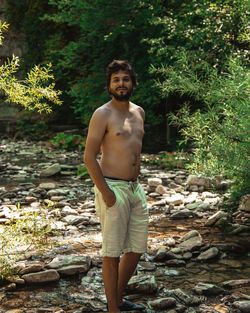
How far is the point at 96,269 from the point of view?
17.3 feet

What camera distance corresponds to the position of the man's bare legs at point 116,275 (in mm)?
3842

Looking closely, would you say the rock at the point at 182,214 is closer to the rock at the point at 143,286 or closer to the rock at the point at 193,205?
the rock at the point at 193,205

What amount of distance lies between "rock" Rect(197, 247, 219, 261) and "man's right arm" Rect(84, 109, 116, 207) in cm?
227

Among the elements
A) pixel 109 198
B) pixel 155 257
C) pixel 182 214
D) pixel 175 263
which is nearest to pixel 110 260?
pixel 109 198

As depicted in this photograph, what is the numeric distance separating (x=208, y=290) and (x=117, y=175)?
151 centimetres

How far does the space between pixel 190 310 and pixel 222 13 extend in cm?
757

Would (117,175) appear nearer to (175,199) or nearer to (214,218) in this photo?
(214,218)

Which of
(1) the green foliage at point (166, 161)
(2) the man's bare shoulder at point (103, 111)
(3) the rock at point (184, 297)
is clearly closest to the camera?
(2) the man's bare shoulder at point (103, 111)

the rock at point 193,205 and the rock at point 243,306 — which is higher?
the rock at point 193,205

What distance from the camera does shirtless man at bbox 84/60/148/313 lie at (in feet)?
12.4

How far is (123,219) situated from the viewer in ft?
12.5

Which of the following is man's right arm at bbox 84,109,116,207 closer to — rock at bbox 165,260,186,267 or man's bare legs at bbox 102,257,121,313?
man's bare legs at bbox 102,257,121,313

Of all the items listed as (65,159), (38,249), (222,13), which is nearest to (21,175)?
(65,159)

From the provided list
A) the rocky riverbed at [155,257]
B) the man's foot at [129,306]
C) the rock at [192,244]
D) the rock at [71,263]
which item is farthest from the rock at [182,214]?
the man's foot at [129,306]
